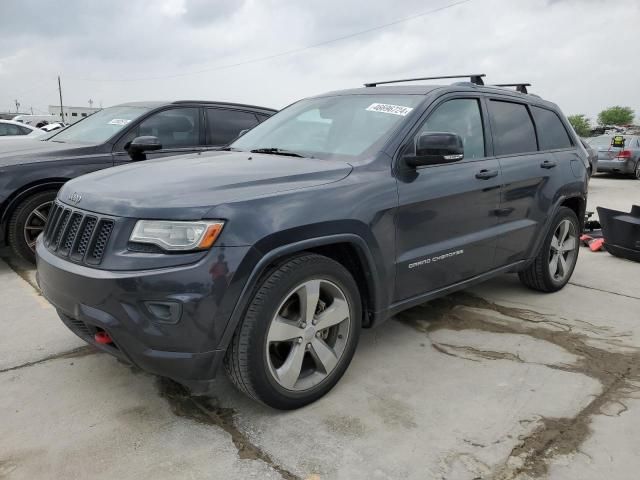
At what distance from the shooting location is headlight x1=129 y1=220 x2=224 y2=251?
2.35 meters

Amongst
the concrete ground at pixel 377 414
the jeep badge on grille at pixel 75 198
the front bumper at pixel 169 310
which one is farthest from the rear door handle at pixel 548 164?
the jeep badge on grille at pixel 75 198

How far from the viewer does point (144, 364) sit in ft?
8.00

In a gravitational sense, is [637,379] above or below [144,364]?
below

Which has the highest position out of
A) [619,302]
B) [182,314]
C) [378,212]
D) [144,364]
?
[378,212]

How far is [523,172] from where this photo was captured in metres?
4.12

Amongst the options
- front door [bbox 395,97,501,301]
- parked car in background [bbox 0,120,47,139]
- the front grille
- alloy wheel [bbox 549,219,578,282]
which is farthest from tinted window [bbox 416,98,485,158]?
parked car in background [bbox 0,120,47,139]

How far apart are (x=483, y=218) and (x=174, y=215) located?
7.30 feet

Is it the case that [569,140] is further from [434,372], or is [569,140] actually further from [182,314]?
[182,314]

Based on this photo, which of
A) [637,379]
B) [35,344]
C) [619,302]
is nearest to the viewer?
[637,379]

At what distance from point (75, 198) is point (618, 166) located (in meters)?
16.9

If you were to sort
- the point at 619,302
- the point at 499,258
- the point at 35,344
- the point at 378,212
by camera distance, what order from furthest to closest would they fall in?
the point at 619,302
the point at 499,258
the point at 35,344
the point at 378,212

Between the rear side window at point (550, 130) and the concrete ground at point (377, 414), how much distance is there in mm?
1548

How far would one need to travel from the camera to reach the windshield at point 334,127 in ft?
10.8

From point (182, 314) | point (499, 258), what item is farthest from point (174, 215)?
point (499, 258)
